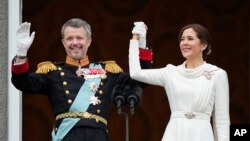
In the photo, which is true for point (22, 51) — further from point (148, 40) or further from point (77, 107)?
point (148, 40)

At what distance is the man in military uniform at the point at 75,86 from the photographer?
511 centimetres

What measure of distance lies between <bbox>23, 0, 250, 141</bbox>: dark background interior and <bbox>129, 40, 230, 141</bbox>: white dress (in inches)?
124

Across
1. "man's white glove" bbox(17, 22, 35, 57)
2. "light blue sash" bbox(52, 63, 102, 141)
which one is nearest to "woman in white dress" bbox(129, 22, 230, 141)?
"light blue sash" bbox(52, 63, 102, 141)

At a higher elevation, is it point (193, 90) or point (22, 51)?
point (22, 51)

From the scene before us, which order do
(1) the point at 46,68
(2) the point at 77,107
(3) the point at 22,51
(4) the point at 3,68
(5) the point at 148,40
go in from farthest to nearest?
(5) the point at 148,40
(4) the point at 3,68
(1) the point at 46,68
(2) the point at 77,107
(3) the point at 22,51

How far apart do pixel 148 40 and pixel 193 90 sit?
3304mm

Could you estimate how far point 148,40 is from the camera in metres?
8.44

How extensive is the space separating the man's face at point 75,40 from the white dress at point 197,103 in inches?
12.2

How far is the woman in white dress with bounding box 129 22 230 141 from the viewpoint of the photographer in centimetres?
515

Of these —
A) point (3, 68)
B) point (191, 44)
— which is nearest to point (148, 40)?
point (3, 68)

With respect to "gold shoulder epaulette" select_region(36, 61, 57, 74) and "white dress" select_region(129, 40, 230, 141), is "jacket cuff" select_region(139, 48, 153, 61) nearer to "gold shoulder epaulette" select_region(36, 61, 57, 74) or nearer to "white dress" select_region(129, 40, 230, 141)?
"white dress" select_region(129, 40, 230, 141)

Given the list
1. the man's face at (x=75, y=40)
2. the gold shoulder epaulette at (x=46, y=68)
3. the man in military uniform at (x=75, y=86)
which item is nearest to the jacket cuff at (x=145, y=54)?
the man in military uniform at (x=75, y=86)

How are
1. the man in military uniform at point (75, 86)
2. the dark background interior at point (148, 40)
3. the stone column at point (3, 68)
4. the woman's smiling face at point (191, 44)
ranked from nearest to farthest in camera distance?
the man in military uniform at point (75, 86)
the woman's smiling face at point (191, 44)
the stone column at point (3, 68)
the dark background interior at point (148, 40)

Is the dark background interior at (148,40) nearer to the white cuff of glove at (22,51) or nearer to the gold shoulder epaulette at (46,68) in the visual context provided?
the gold shoulder epaulette at (46,68)
